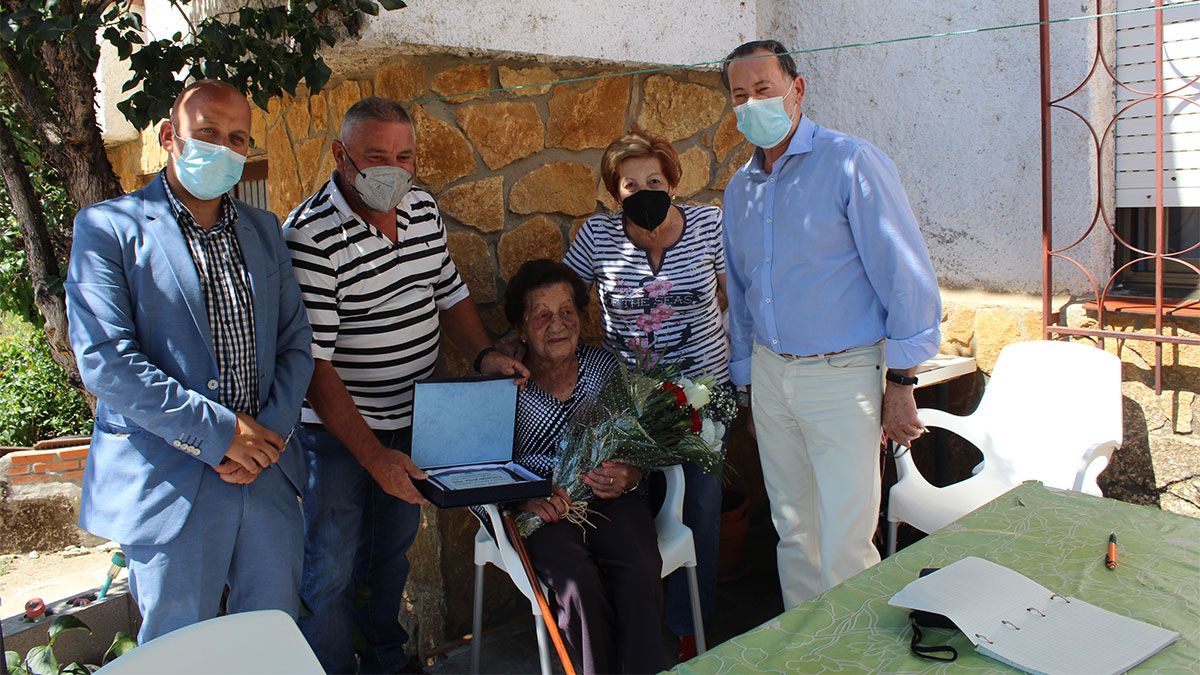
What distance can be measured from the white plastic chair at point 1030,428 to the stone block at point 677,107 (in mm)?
1464

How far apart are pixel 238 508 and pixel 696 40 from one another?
255 cm

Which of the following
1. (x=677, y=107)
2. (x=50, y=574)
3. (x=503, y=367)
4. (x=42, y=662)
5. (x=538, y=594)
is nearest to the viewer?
(x=538, y=594)

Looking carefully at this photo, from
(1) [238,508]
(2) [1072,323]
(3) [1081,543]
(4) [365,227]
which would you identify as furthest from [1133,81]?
(1) [238,508]

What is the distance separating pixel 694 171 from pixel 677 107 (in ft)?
0.87

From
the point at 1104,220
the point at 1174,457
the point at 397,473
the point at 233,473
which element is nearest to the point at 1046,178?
the point at 1104,220

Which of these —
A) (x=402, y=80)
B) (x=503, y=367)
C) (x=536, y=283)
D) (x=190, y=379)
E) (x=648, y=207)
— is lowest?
(x=503, y=367)

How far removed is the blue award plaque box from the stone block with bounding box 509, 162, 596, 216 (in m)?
1.00

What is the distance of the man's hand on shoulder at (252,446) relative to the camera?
2275mm

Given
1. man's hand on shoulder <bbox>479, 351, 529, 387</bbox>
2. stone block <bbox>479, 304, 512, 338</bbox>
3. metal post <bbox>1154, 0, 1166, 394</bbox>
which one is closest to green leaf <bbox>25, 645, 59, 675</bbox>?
man's hand on shoulder <bbox>479, 351, 529, 387</bbox>

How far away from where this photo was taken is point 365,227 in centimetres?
272

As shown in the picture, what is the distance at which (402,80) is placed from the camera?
3.21 m

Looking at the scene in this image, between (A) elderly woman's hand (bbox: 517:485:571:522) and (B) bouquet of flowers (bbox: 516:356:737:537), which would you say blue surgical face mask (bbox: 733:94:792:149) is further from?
(A) elderly woman's hand (bbox: 517:485:571:522)

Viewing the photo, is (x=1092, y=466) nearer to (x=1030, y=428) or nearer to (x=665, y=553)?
(x=1030, y=428)

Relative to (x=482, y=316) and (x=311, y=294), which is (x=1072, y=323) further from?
(x=311, y=294)
